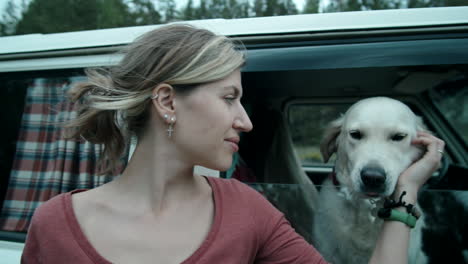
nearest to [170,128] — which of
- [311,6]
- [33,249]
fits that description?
[33,249]

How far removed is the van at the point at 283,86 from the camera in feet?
4.90

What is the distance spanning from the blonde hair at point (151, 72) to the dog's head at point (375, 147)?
86 cm

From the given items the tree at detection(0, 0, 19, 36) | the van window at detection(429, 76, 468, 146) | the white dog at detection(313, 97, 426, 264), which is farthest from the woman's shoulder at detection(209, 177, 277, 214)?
the tree at detection(0, 0, 19, 36)

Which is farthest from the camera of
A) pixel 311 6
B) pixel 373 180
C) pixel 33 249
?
pixel 311 6

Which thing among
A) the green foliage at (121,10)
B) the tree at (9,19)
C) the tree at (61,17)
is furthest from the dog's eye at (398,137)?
the tree at (9,19)

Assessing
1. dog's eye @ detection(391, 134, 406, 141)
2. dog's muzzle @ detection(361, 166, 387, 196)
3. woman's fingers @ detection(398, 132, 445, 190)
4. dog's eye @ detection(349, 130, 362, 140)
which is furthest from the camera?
dog's eye @ detection(349, 130, 362, 140)

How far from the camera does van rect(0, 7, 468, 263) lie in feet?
4.90

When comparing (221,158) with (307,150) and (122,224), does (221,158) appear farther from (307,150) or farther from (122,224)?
(307,150)

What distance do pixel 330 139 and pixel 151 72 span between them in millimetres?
1374

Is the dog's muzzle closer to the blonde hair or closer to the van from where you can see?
the van

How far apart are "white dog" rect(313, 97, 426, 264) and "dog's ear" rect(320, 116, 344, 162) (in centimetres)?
20

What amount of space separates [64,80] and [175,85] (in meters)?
0.99

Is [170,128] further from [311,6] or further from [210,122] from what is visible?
[311,6]

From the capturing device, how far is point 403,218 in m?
1.24
